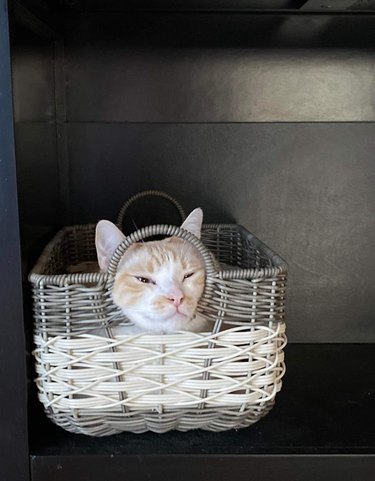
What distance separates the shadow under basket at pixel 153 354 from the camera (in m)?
0.82

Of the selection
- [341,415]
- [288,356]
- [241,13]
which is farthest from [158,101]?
[341,415]

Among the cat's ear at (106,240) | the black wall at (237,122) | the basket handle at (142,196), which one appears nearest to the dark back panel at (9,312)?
the cat's ear at (106,240)

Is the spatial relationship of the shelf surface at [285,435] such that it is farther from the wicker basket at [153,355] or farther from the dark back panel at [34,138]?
the dark back panel at [34,138]

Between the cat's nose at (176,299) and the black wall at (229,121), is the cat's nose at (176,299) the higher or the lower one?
the lower one

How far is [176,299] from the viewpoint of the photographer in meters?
0.82

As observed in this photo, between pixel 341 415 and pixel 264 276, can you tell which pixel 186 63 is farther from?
pixel 341 415

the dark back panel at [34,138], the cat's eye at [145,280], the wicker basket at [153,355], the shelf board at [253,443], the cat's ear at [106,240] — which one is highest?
the dark back panel at [34,138]

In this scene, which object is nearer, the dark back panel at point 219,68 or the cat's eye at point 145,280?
the cat's eye at point 145,280

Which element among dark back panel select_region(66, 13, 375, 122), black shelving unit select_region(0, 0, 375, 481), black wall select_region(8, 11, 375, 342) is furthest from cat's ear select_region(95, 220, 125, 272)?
dark back panel select_region(66, 13, 375, 122)

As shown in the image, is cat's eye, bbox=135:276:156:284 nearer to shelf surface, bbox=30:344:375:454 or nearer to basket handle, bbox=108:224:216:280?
basket handle, bbox=108:224:216:280

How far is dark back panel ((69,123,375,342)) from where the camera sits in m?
1.28

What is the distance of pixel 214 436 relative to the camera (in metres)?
0.91

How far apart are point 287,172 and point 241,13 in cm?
36

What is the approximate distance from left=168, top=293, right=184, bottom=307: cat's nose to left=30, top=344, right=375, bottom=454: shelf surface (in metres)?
0.23
